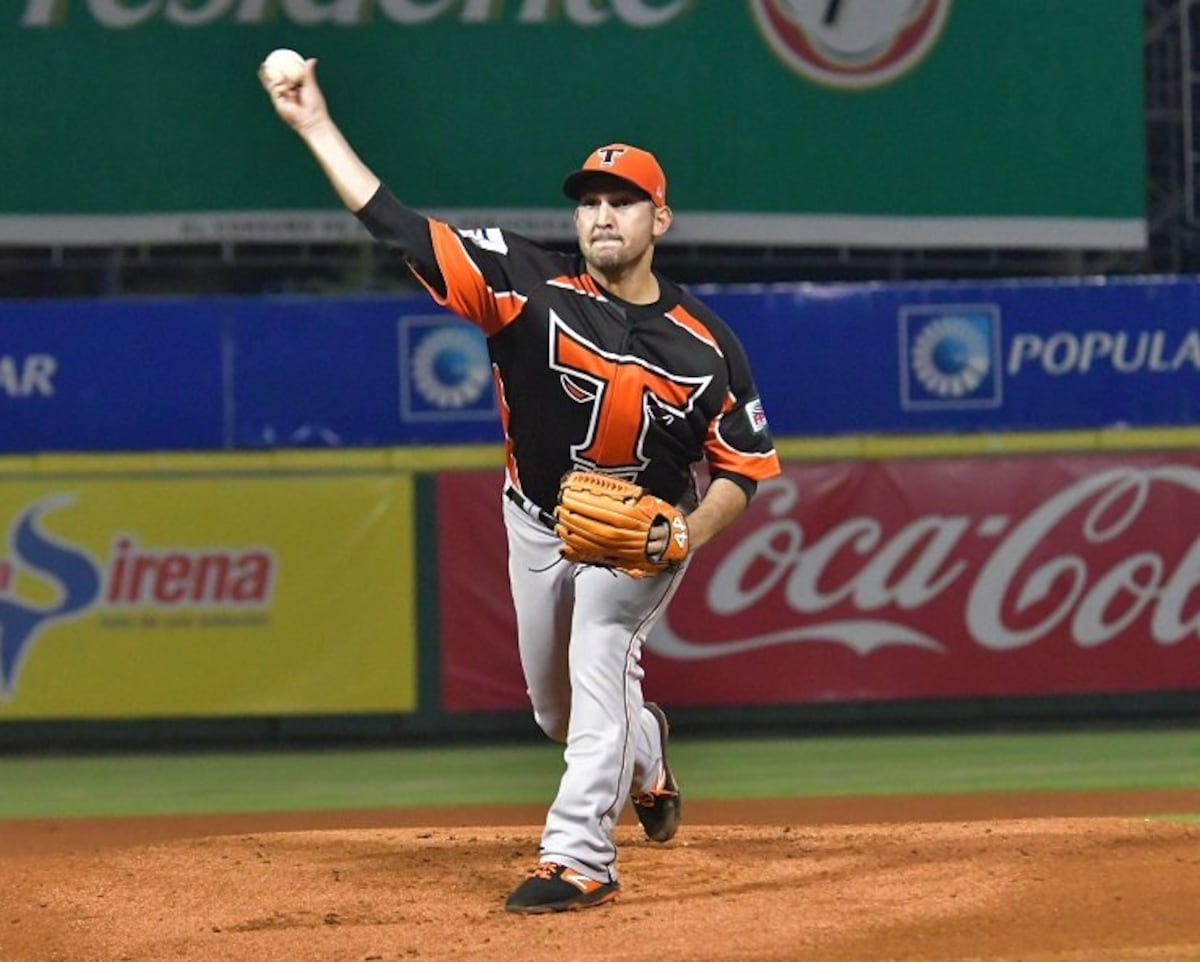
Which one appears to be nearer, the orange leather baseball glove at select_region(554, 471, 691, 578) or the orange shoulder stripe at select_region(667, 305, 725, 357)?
the orange leather baseball glove at select_region(554, 471, 691, 578)

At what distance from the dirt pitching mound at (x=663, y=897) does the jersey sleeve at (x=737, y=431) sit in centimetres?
104

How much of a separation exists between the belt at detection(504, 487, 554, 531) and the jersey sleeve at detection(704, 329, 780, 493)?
16.5 inches

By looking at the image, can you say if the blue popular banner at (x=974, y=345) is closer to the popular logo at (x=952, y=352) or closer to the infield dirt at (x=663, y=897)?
the popular logo at (x=952, y=352)

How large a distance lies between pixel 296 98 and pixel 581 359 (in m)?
0.89

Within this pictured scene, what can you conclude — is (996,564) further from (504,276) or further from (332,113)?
(504,276)

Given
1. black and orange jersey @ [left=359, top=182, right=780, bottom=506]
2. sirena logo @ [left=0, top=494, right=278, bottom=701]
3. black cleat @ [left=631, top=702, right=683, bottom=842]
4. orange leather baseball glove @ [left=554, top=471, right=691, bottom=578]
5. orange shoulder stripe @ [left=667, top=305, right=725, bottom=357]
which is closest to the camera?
orange leather baseball glove @ [left=554, top=471, right=691, bottom=578]

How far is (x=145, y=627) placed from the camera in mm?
10367

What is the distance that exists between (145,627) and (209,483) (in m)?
0.73

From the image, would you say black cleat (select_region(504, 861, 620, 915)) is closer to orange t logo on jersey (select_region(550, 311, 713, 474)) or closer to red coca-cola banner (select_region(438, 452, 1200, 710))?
orange t logo on jersey (select_region(550, 311, 713, 474))

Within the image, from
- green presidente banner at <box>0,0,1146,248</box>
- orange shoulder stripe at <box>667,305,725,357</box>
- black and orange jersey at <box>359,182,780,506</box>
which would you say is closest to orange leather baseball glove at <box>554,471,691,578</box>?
black and orange jersey at <box>359,182,780,506</box>

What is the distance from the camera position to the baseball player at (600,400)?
5.25 m

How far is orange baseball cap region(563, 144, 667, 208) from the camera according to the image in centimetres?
527

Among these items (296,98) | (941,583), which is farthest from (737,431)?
(941,583)

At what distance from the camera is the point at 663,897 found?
5.46 m
